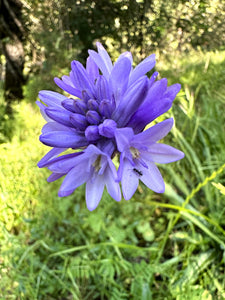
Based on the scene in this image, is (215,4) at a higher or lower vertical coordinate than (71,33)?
lower

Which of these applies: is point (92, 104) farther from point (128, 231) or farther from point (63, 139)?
point (128, 231)

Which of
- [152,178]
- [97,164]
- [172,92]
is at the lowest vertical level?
[152,178]

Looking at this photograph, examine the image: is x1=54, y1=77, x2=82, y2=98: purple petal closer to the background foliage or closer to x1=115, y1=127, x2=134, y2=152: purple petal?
x1=115, y1=127, x2=134, y2=152: purple petal

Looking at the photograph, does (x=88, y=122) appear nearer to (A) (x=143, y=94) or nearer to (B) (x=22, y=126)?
(A) (x=143, y=94)

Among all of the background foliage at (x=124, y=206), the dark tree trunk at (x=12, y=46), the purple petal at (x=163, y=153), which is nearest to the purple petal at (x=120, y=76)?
the purple petal at (x=163, y=153)

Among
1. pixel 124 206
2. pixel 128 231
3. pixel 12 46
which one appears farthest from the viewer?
pixel 12 46

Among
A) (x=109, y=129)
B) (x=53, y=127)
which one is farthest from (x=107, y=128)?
(x=53, y=127)

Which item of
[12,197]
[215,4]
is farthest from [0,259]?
[215,4]
